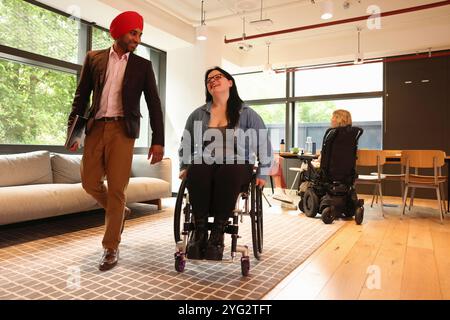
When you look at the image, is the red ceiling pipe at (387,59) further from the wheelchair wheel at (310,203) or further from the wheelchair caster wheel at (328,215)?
the wheelchair caster wheel at (328,215)

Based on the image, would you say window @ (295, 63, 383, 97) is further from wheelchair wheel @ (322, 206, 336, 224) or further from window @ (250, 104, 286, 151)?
wheelchair wheel @ (322, 206, 336, 224)

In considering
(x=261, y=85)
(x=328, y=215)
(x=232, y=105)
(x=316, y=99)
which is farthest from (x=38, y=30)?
(x=316, y=99)

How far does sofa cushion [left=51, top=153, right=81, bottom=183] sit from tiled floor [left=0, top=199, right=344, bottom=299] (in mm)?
421

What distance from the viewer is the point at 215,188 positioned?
5.68ft

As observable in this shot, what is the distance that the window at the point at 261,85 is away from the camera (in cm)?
659

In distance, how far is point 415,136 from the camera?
5414 mm

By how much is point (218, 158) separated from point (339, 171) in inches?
77.0

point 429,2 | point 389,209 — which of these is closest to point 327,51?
point 429,2

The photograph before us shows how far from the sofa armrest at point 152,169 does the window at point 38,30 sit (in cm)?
151

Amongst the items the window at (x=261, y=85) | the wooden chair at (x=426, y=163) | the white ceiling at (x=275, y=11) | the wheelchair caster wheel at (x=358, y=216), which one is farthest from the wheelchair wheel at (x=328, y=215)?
the window at (x=261, y=85)

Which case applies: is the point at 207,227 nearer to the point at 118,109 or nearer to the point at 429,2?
the point at 118,109

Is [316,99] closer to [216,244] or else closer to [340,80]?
[340,80]

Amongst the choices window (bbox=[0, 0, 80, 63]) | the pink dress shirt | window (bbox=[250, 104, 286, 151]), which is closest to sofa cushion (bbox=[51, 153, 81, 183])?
window (bbox=[0, 0, 80, 63])
